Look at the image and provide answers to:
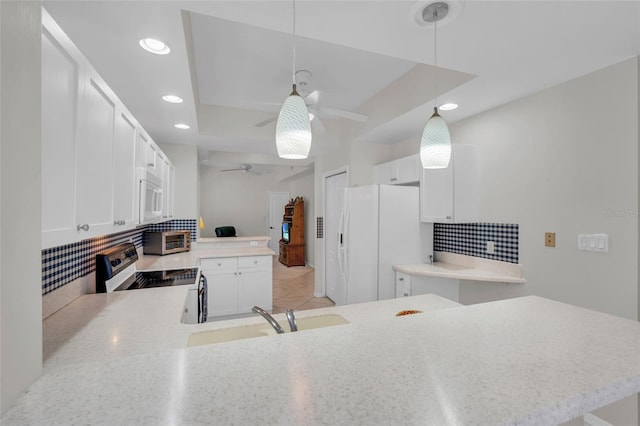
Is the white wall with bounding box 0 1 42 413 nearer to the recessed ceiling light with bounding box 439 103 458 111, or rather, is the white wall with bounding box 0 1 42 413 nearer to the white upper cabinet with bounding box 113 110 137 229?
the white upper cabinet with bounding box 113 110 137 229

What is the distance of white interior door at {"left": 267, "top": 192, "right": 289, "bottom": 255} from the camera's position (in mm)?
8078

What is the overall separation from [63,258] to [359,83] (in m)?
2.73

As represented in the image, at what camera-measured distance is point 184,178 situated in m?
3.86

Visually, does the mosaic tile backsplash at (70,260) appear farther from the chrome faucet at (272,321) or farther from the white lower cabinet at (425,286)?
the white lower cabinet at (425,286)

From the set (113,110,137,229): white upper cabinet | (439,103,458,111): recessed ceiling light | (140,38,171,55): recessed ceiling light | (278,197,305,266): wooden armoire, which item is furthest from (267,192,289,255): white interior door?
(140,38,171,55): recessed ceiling light

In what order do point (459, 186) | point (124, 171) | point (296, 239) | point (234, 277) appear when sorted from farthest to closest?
point (296, 239) → point (234, 277) → point (459, 186) → point (124, 171)

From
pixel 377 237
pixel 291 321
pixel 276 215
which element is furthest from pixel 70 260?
pixel 276 215

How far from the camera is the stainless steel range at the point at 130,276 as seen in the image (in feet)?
6.45

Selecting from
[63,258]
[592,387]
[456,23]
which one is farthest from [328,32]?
[63,258]

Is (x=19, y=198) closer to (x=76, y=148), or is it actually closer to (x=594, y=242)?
(x=76, y=148)

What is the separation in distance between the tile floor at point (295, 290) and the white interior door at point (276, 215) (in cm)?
146

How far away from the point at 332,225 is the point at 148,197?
8.60ft

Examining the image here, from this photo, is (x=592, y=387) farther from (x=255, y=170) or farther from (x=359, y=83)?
(x=255, y=170)

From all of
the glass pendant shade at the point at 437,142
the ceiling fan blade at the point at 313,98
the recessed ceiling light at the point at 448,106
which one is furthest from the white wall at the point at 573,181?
the ceiling fan blade at the point at 313,98
